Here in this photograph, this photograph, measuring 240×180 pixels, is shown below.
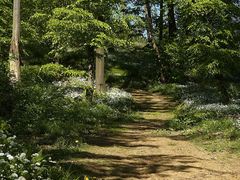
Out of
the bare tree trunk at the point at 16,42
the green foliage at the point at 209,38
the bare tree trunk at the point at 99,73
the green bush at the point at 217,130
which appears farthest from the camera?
the bare tree trunk at the point at 99,73

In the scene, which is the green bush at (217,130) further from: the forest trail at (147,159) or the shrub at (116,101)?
the shrub at (116,101)

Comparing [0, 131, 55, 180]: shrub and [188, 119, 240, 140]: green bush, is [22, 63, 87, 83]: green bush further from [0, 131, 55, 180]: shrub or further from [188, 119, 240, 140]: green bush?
[0, 131, 55, 180]: shrub

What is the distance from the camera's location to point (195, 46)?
66.7 ft

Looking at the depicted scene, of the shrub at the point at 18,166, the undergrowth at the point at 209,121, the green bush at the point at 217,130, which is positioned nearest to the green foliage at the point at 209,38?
the undergrowth at the point at 209,121

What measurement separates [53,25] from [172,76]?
1748 cm

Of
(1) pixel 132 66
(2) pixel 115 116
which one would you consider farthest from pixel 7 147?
(1) pixel 132 66

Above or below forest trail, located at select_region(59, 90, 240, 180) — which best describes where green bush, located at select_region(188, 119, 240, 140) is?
above

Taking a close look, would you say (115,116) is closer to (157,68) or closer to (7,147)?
(7,147)

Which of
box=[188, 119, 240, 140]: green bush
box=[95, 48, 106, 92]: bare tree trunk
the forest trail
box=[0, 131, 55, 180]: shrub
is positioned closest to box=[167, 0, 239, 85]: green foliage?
box=[188, 119, 240, 140]: green bush

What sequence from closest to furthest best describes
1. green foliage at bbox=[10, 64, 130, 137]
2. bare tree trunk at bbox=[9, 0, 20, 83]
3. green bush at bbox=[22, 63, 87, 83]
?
1. green foliage at bbox=[10, 64, 130, 137]
2. bare tree trunk at bbox=[9, 0, 20, 83]
3. green bush at bbox=[22, 63, 87, 83]

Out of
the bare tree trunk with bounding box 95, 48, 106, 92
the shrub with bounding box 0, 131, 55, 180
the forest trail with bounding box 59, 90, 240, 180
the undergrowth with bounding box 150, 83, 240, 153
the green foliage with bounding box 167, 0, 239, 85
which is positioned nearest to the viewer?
the shrub with bounding box 0, 131, 55, 180

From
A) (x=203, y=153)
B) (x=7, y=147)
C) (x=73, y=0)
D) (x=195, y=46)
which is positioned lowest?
(x=203, y=153)

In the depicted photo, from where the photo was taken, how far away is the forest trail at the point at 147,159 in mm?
10406

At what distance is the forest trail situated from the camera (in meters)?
10.4
